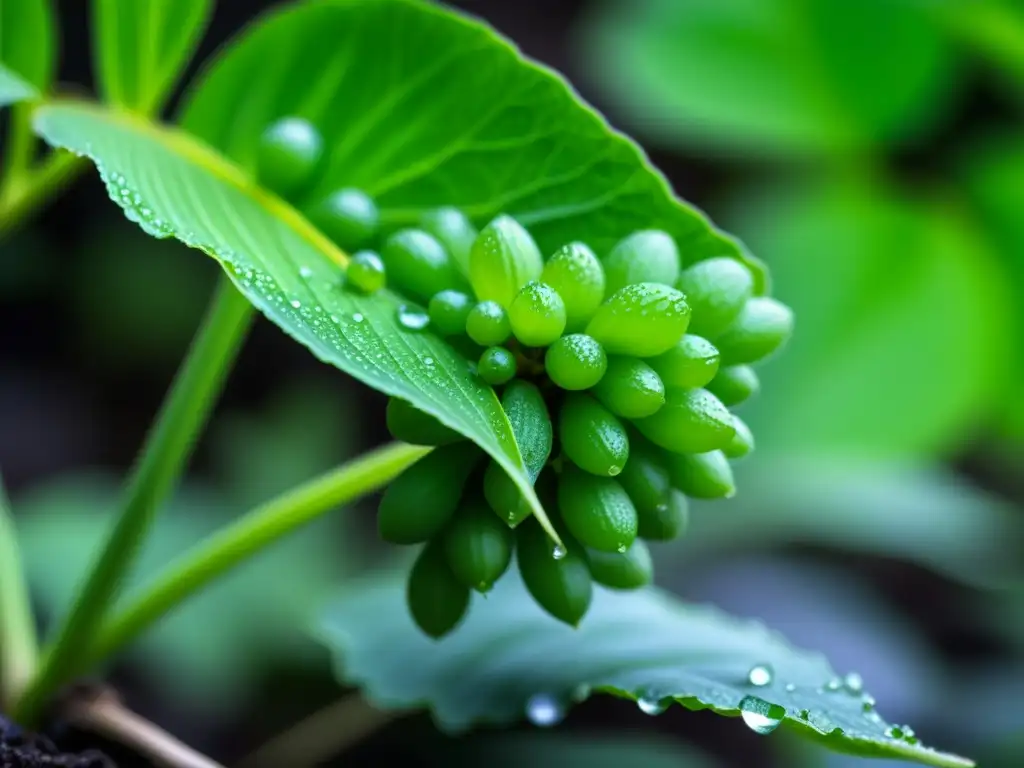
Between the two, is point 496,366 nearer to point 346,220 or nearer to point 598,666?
point 346,220

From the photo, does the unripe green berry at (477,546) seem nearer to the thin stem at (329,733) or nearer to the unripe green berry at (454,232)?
the unripe green berry at (454,232)

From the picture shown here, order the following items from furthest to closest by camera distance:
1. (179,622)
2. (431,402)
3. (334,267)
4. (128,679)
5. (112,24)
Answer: (128,679) → (179,622) → (112,24) → (334,267) → (431,402)

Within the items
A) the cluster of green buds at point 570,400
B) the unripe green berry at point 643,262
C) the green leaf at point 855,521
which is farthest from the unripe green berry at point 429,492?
the green leaf at point 855,521

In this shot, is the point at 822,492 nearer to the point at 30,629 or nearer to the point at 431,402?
the point at 30,629

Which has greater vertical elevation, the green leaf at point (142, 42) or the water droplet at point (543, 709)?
the green leaf at point (142, 42)

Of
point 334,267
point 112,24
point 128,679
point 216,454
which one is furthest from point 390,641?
point 216,454

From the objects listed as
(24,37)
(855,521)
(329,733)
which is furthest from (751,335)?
(855,521)

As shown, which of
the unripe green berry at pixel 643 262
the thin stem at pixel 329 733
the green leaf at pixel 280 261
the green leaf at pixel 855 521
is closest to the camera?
the green leaf at pixel 280 261

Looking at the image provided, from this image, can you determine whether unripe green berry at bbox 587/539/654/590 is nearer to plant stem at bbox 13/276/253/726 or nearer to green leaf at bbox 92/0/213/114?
plant stem at bbox 13/276/253/726
